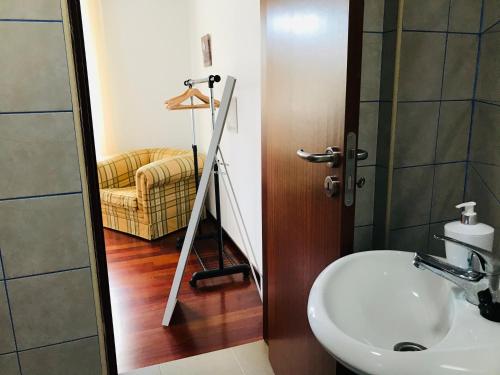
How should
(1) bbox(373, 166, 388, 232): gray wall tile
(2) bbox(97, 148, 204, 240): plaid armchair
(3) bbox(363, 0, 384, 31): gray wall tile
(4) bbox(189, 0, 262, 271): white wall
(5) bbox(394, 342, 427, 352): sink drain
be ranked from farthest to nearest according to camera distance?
(2) bbox(97, 148, 204, 240): plaid armchair < (4) bbox(189, 0, 262, 271): white wall < (1) bbox(373, 166, 388, 232): gray wall tile < (3) bbox(363, 0, 384, 31): gray wall tile < (5) bbox(394, 342, 427, 352): sink drain

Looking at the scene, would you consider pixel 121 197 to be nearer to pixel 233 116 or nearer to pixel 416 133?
pixel 233 116

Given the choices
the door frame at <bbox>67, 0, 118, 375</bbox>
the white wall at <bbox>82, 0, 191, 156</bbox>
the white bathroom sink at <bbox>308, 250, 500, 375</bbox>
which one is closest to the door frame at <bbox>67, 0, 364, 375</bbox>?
the door frame at <bbox>67, 0, 118, 375</bbox>

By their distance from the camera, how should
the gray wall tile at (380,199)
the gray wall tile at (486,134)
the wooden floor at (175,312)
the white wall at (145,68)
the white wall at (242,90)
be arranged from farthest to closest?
the white wall at (145,68)
the white wall at (242,90)
the wooden floor at (175,312)
the gray wall tile at (380,199)
the gray wall tile at (486,134)

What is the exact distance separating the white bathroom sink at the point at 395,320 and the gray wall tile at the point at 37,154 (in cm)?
85

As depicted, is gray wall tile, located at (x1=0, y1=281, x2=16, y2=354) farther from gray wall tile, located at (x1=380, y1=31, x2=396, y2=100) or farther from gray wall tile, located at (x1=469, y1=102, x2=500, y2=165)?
gray wall tile, located at (x1=469, y1=102, x2=500, y2=165)

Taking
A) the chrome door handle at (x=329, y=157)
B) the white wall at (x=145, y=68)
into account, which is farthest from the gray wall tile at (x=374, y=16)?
the white wall at (x=145, y=68)

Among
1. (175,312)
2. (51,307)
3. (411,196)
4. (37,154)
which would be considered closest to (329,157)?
(411,196)

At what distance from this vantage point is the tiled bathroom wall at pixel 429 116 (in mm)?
1173

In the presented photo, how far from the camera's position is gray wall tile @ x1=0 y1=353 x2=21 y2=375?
1.40 metres

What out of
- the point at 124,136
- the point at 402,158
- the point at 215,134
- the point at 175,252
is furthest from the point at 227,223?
the point at 402,158

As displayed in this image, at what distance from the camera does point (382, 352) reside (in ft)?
2.33

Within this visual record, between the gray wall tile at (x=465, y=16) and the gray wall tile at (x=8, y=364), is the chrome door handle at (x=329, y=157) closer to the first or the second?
the gray wall tile at (x=465, y=16)

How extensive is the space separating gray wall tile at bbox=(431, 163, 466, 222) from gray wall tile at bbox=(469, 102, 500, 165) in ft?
0.22

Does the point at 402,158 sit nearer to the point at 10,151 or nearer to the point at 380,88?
the point at 380,88
